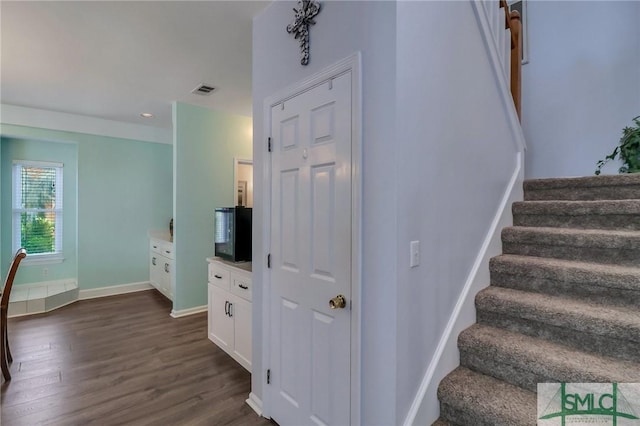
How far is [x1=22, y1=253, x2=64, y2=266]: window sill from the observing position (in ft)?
15.4

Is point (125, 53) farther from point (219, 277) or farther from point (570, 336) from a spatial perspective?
point (570, 336)

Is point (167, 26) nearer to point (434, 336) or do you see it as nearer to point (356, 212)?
point (356, 212)

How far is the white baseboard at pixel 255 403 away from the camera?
214cm

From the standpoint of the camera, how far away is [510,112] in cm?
229

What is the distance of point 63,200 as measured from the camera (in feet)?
16.3

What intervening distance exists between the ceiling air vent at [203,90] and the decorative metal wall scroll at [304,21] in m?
2.01

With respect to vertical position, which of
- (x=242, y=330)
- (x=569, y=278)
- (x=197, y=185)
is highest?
(x=197, y=185)

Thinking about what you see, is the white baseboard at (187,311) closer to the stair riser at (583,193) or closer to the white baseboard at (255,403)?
the white baseboard at (255,403)

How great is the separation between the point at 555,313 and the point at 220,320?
267cm

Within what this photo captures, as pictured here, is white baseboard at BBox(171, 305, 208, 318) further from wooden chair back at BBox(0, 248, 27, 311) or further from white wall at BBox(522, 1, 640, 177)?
white wall at BBox(522, 1, 640, 177)

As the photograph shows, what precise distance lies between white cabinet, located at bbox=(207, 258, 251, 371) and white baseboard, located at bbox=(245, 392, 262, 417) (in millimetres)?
413

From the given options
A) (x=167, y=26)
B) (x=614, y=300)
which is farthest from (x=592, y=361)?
(x=167, y=26)

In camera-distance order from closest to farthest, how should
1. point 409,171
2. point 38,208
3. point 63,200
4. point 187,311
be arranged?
point 409,171
point 187,311
point 38,208
point 63,200

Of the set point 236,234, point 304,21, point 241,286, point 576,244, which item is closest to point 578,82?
point 576,244
